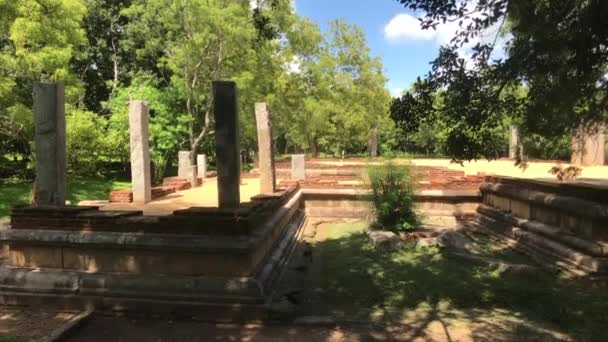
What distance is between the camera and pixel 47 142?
5.89 m

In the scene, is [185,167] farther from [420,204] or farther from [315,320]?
[315,320]

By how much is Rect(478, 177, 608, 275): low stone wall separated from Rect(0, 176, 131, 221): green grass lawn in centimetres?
1210

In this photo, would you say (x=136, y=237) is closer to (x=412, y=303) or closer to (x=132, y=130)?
(x=412, y=303)

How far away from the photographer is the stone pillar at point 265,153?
9711 millimetres

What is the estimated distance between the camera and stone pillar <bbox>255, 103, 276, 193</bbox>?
971 centimetres

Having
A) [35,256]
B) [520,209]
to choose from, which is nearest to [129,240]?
[35,256]

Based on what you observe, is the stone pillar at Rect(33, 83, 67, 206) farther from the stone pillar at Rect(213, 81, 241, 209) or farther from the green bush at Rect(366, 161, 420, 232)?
the green bush at Rect(366, 161, 420, 232)

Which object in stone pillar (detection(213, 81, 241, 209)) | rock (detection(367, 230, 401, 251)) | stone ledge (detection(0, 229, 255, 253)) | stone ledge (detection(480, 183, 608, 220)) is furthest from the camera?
rock (detection(367, 230, 401, 251))

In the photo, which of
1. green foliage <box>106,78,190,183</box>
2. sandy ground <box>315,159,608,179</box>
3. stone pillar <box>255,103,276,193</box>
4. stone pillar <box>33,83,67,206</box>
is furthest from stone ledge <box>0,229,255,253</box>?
green foliage <box>106,78,190,183</box>

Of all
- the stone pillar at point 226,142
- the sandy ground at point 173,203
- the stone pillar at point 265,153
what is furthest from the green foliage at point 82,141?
the stone pillar at point 226,142

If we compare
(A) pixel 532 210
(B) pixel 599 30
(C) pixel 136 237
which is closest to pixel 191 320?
(C) pixel 136 237

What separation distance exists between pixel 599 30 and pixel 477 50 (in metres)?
0.89

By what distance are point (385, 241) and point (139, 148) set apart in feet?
18.1

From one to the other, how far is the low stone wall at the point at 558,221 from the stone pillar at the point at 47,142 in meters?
7.53
